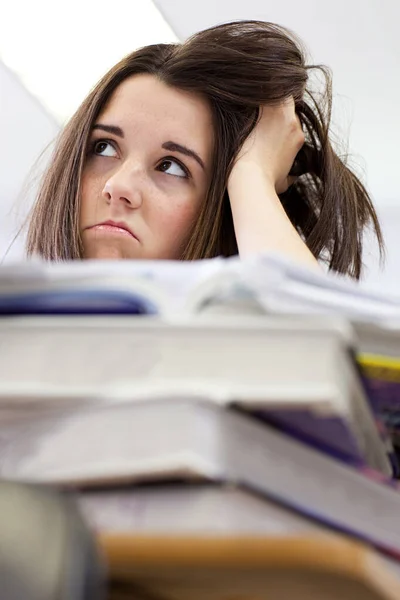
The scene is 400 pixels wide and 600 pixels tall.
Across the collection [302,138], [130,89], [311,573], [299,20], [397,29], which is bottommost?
[311,573]

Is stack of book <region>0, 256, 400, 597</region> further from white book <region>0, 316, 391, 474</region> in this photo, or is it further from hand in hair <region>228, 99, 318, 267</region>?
hand in hair <region>228, 99, 318, 267</region>

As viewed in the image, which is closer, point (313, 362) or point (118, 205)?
point (313, 362)

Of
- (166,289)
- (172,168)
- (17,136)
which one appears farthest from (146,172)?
(17,136)

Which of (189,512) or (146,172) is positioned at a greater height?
(146,172)

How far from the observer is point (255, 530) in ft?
0.68

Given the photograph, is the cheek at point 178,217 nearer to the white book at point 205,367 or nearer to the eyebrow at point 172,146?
the eyebrow at point 172,146

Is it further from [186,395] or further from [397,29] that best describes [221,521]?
[397,29]

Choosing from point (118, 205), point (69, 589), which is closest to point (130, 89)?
point (118, 205)

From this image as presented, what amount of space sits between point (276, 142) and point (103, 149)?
0.22 meters

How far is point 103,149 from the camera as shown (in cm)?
116

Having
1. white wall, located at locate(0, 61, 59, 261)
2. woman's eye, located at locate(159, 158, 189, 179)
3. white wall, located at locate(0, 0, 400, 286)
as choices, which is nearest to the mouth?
woman's eye, located at locate(159, 158, 189, 179)

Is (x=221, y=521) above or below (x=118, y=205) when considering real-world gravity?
below

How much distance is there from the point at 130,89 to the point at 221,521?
1.05 metres

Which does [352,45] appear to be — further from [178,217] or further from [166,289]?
[166,289]
